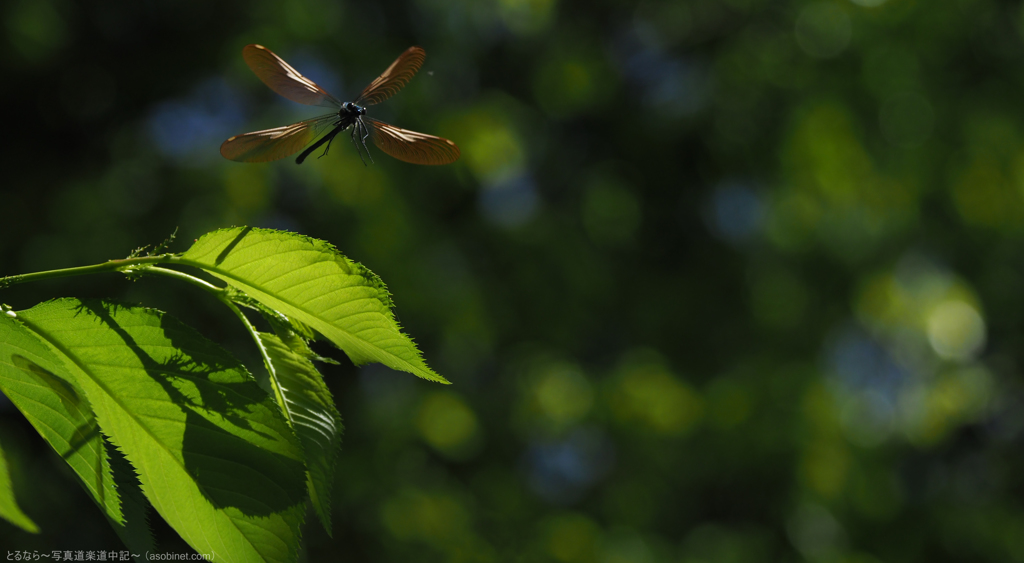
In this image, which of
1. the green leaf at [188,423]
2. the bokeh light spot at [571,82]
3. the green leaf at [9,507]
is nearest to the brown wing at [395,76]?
the green leaf at [188,423]

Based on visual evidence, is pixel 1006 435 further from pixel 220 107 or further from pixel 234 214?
pixel 220 107

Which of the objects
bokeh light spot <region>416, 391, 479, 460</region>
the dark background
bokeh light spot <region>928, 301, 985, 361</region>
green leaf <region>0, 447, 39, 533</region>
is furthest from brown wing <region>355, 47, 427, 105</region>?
bokeh light spot <region>928, 301, 985, 361</region>

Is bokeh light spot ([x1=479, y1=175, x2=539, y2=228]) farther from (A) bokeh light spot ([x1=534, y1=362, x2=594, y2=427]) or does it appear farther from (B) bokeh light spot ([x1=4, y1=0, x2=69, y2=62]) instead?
(B) bokeh light spot ([x1=4, y1=0, x2=69, y2=62])

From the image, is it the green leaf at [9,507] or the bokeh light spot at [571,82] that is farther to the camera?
the bokeh light spot at [571,82]

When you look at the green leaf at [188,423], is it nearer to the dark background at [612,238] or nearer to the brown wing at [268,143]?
the brown wing at [268,143]

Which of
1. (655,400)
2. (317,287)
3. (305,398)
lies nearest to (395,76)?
(317,287)

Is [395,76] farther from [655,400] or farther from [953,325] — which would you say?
[953,325]

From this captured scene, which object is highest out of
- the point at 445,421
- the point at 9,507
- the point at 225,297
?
the point at 445,421

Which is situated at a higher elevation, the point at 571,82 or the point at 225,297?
the point at 571,82
